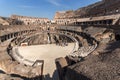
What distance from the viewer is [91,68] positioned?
28.2 feet

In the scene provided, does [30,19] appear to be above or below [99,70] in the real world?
above

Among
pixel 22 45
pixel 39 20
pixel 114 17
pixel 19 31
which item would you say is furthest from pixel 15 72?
pixel 39 20

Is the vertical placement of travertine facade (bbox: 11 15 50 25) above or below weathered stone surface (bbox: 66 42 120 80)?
above

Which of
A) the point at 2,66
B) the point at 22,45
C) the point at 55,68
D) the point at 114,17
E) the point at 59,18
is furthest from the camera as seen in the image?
the point at 59,18

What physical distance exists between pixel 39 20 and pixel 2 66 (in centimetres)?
7857

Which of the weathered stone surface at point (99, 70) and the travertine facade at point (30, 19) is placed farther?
the travertine facade at point (30, 19)

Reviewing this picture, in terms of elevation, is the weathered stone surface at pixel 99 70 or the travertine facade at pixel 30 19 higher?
the travertine facade at pixel 30 19

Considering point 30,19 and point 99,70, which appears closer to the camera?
point 99,70

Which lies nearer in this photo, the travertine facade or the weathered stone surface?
the weathered stone surface

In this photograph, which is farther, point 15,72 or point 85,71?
point 15,72

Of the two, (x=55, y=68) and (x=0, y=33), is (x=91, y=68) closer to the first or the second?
(x=55, y=68)

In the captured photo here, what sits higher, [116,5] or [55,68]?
[116,5]

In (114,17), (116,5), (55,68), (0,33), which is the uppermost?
(116,5)

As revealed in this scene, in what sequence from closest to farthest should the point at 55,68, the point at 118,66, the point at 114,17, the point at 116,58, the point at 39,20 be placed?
1. the point at 118,66
2. the point at 116,58
3. the point at 55,68
4. the point at 114,17
5. the point at 39,20
